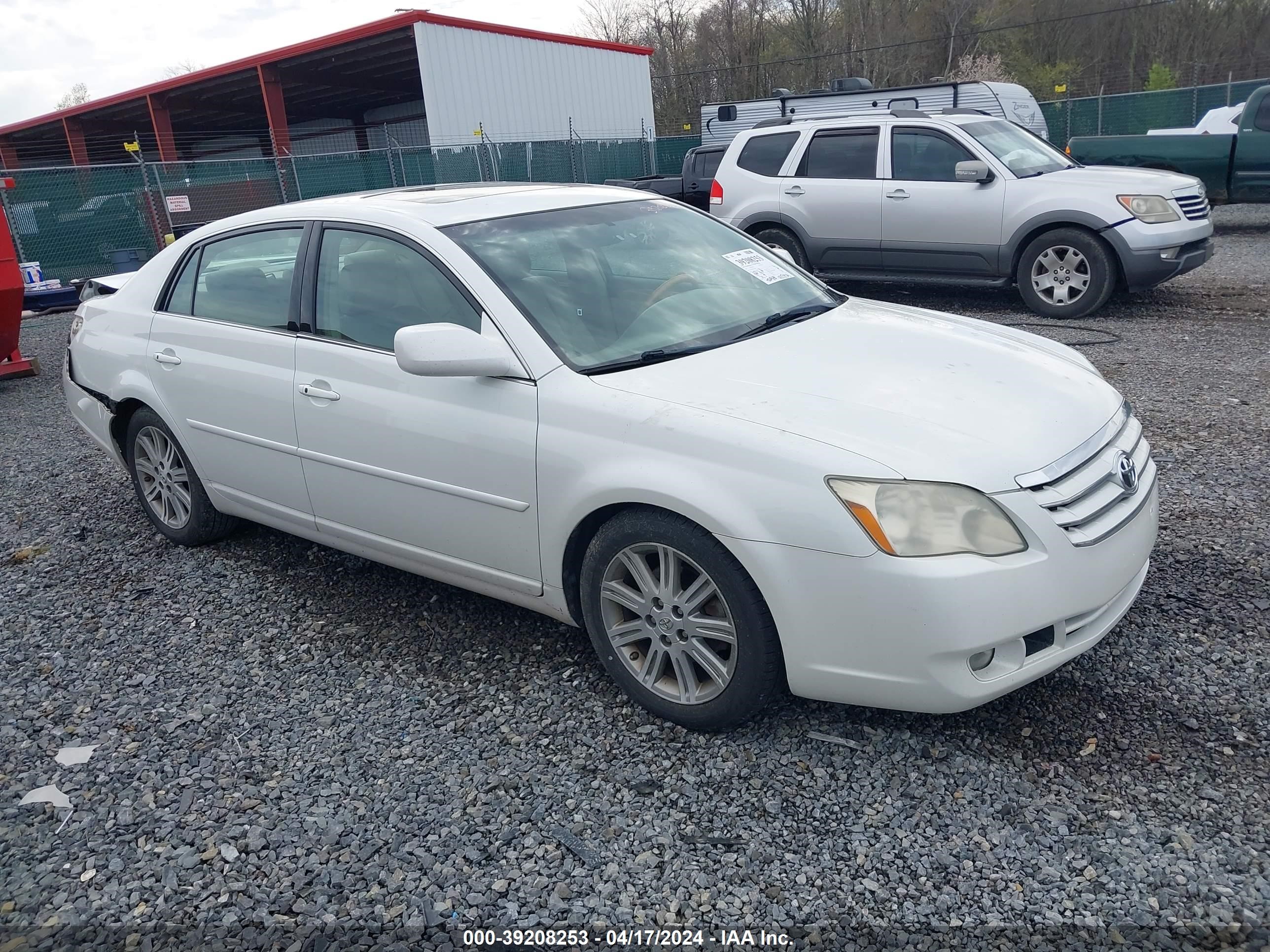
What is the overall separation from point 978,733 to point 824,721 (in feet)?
1.49

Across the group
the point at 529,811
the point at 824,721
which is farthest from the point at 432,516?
the point at 824,721

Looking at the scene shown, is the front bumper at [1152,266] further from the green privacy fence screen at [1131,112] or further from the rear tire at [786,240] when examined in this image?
the green privacy fence screen at [1131,112]

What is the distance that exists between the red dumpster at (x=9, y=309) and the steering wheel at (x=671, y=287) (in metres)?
7.46

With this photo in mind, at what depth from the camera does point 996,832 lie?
2.52 m

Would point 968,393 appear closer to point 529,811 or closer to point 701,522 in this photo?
point 701,522

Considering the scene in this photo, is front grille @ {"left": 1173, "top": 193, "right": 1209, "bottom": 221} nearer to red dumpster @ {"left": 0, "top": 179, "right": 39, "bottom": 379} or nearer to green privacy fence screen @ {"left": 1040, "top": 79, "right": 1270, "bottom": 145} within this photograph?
red dumpster @ {"left": 0, "top": 179, "right": 39, "bottom": 379}

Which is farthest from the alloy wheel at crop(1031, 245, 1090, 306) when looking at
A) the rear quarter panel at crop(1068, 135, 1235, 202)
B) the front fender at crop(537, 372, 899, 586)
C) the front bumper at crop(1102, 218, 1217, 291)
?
the front fender at crop(537, 372, 899, 586)

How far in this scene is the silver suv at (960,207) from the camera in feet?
28.0

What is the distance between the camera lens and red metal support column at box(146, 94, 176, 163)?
29.8 m

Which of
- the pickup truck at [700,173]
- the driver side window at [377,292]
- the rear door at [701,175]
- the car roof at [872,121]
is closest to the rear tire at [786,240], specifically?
the car roof at [872,121]

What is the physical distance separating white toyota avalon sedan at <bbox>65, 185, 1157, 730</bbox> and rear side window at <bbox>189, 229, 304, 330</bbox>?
2cm

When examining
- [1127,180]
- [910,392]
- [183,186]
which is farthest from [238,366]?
[183,186]

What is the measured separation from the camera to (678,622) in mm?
2928

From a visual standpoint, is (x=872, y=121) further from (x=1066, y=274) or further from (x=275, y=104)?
(x=275, y=104)
